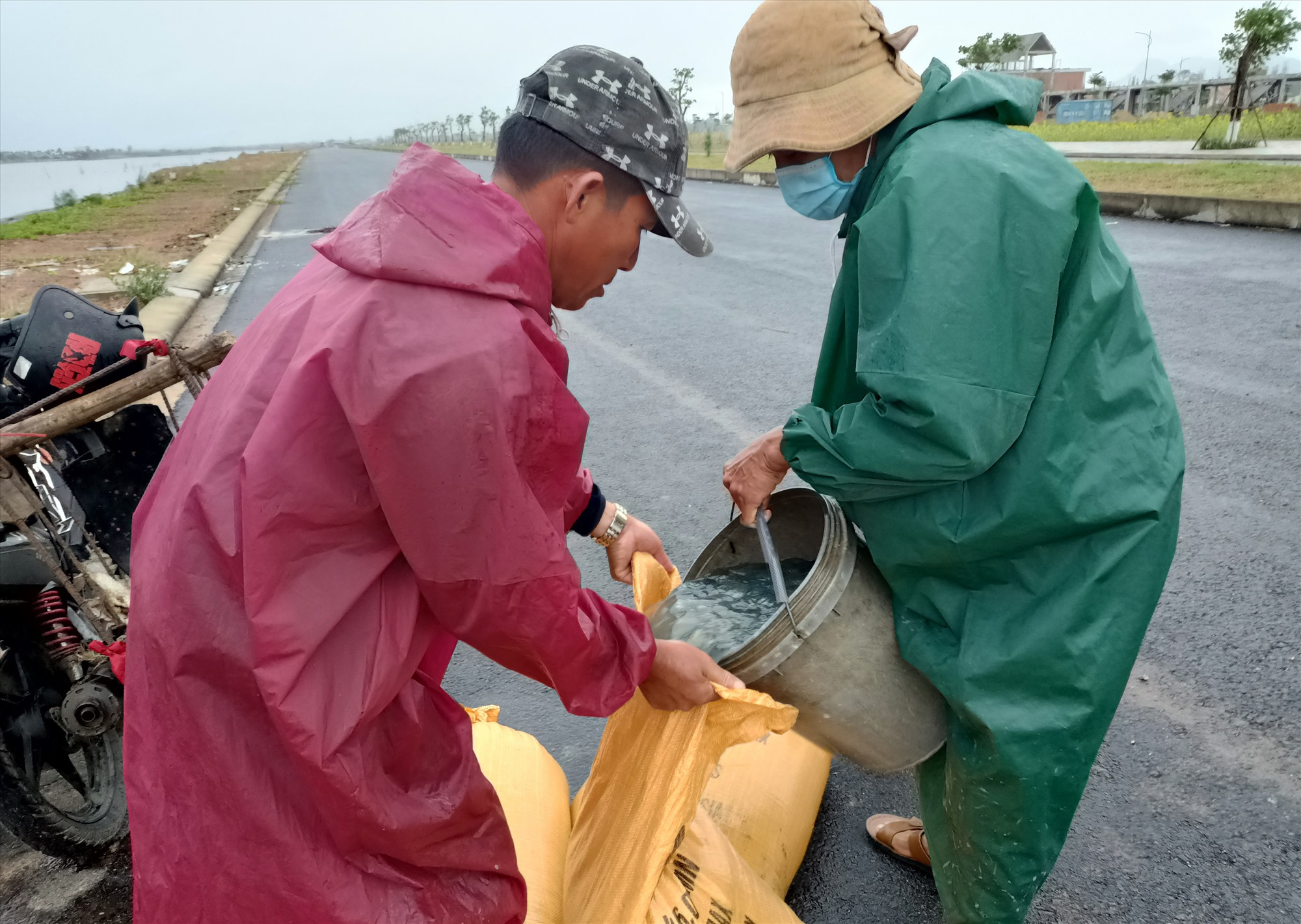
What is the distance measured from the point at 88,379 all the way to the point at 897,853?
233cm

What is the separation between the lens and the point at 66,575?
243 centimetres

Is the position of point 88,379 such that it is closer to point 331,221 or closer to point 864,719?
point 864,719

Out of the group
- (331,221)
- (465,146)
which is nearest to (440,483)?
(331,221)

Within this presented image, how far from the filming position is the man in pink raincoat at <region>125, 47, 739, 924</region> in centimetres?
107

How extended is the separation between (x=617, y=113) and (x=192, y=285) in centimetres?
1088

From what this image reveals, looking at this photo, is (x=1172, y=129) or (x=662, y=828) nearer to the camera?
(x=662, y=828)

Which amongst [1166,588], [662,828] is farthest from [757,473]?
[1166,588]

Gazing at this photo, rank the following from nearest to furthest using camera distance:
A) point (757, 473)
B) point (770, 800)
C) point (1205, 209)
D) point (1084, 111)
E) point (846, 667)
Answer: point (846, 667)
point (757, 473)
point (770, 800)
point (1205, 209)
point (1084, 111)

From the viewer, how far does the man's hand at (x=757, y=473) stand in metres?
1.77

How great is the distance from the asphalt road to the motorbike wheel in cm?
14

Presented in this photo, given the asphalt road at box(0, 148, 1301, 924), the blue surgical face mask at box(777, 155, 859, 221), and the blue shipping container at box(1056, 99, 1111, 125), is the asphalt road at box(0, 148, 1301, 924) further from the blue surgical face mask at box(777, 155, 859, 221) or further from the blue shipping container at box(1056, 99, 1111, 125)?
the blue shipping container at box(1056, 99, 1111, 125)

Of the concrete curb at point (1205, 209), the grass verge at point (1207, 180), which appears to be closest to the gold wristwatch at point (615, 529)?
the concrete curb at point (1205, 209)

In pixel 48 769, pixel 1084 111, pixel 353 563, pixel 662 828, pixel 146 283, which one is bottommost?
pixel 48 769

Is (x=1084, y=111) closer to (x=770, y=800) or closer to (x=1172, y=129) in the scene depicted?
(x=1172, y=129)
